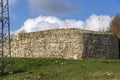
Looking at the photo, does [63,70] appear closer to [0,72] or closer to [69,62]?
[69,62]

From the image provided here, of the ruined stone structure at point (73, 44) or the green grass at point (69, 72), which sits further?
the ruined stone structure at point (73, 44)

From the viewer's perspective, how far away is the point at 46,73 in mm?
21094

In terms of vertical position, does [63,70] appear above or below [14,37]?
below

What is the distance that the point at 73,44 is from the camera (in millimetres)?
30344

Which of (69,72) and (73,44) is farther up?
(73,44)

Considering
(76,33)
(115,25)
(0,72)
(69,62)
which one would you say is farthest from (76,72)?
(115,25)

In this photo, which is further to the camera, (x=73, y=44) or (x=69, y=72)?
(x=73, y=44)

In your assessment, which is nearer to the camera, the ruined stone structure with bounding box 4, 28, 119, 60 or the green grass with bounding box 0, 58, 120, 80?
the green grass with bounding box 0, 58, 120, 80

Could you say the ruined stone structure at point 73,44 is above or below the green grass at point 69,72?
above

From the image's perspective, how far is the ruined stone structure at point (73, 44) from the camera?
29.9m

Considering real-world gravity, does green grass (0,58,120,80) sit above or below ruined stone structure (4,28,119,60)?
below

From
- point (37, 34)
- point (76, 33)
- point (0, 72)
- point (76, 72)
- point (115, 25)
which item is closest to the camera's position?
point (76, 72)

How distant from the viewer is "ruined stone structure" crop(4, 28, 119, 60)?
29938 millimetres

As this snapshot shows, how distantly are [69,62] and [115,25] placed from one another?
36.4 metres
